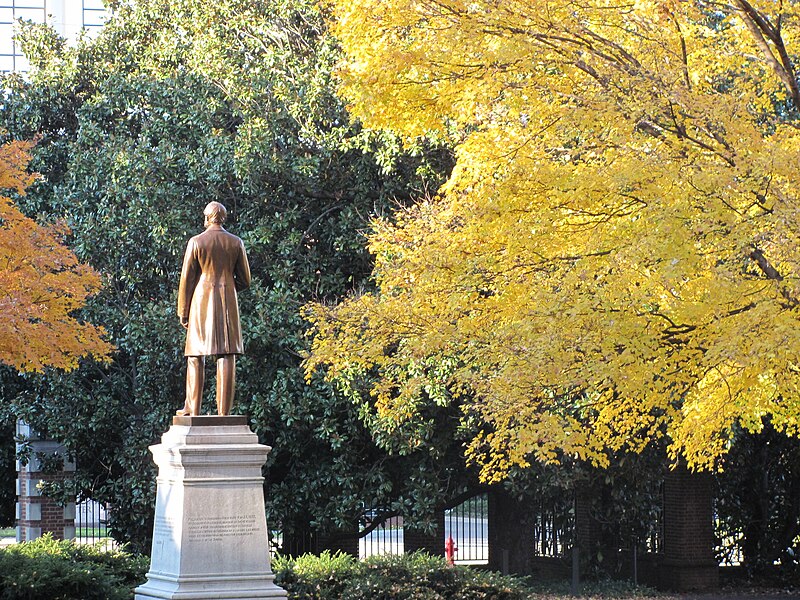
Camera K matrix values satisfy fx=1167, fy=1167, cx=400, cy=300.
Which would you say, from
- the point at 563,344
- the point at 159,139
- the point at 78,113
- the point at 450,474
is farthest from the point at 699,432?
the point at 78,113

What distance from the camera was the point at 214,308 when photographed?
12.4m

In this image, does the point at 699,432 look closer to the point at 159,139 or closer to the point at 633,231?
the point at 633,231

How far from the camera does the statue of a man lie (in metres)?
12.3

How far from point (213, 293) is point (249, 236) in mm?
8431

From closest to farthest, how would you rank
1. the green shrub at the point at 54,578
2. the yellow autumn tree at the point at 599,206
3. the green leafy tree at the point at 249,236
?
the yellow autumn tree at the point at 599,206 → the green shrub at the point at 54,578 → the green leafy tree at the point at 249,236

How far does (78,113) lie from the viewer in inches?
942

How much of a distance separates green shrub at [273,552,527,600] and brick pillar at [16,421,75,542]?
10.5 meters

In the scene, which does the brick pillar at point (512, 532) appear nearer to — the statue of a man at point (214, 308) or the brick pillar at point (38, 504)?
the brick pillar at point (38, 504)

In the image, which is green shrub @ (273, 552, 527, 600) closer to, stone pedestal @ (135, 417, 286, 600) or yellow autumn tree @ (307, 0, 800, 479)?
yellow autumn tree @ (307, 0, 800, 479)

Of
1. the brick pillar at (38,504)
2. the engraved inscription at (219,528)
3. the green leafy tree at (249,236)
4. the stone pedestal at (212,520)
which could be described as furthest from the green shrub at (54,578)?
the brick pillar at (38,504)

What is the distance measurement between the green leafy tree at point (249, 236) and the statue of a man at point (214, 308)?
23.6ft

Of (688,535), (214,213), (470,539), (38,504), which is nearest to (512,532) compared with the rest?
(688,535)

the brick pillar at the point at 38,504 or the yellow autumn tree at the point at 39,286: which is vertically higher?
the yellow autumn tree at the point at 39,286

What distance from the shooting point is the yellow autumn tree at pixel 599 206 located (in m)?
11.4
